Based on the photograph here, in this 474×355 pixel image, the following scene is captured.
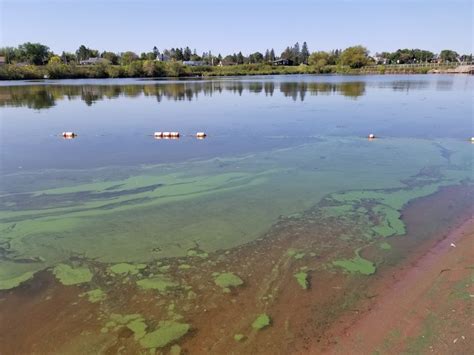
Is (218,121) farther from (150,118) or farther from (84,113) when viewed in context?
(84,113)

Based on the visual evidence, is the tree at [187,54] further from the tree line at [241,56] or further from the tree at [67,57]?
the tree at [67,57]

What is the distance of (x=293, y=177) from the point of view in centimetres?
1010

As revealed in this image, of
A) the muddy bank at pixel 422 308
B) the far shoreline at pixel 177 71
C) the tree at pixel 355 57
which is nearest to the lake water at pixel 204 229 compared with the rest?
the muddy bank at pixel 422 308

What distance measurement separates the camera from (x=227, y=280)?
17.5 feet

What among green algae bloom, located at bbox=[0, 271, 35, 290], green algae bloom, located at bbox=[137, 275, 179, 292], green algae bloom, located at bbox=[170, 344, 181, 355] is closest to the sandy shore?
green algae bloom, located at bbox=[170, 344, 181, 355]

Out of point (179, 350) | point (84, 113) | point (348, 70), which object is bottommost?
point (179, 350)

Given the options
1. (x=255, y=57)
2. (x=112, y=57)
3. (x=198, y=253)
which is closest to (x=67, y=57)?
(x=112, y=57)

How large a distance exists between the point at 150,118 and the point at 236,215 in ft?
49.7

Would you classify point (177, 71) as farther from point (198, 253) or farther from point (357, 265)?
point (357, 265)

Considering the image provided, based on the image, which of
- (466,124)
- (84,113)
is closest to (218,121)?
(84,113)

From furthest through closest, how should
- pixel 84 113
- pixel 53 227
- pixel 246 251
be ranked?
pixel 84 113
pixel 53 227
pixel 246 251

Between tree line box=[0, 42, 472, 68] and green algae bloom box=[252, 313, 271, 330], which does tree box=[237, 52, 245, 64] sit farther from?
green algae bloom box=[252, 313, 271, 330]

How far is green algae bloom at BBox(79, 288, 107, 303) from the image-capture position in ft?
16.2

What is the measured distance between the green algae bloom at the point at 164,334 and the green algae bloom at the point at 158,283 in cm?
74
